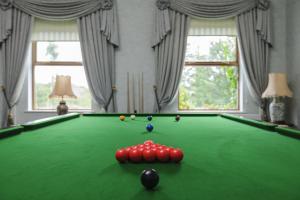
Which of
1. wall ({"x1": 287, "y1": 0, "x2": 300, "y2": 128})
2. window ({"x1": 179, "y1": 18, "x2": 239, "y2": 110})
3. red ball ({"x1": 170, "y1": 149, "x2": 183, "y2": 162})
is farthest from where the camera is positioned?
window ({"x1": 179, "y1": 18, "x2": 239, "y2": 110})

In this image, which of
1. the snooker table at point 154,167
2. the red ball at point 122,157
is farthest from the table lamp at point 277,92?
the red ball at point 122,157

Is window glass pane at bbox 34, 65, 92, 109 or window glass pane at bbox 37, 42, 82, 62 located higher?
window glass pane at bbox 37, 42, 82, 62

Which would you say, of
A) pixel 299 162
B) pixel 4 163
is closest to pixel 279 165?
pixel 299 162

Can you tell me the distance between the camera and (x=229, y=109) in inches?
192

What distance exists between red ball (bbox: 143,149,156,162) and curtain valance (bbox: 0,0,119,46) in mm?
3808

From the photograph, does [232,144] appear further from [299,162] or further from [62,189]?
[62,189]

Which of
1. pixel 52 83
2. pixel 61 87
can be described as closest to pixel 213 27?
pixel 61 87

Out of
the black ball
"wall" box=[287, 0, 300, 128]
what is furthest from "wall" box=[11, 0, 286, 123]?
the black ball

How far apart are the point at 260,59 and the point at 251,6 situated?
0.93 m

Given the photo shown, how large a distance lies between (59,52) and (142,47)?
5.22 ft

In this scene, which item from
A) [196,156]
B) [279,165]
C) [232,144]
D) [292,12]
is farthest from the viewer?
[292,12]

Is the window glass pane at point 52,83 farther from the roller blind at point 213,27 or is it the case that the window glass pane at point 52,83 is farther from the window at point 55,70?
the roller blind at point 213,27

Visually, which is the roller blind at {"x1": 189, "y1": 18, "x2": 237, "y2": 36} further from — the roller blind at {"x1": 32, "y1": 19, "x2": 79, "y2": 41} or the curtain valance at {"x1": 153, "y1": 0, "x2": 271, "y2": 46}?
the roller blind at {"x1": 32, "y1": 19, "x2": 79, "y2": 41}

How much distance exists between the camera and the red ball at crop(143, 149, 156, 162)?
3.26 ft
